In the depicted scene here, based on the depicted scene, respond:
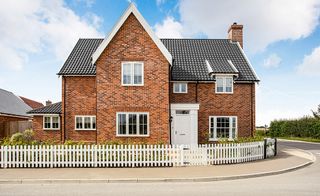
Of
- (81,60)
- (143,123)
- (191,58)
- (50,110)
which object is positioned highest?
(191,58)

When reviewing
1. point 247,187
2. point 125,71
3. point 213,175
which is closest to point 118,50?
point 125,71

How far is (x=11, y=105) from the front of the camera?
141 ft

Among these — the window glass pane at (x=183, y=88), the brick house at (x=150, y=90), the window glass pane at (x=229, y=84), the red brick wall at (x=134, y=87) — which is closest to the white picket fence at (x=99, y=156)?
the red brick wall at (x=134, y=87)

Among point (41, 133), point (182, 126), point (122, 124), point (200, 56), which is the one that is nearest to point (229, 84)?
point (200, 56)

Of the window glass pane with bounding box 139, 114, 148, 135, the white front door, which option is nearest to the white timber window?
the window glass pane with bounding box 139, 114, 148, 135

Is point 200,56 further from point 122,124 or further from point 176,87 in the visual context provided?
point 122,124

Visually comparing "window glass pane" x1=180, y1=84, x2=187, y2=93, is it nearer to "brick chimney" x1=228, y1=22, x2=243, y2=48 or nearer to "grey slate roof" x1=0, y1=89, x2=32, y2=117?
"brick chimney" x1=228, y1=22, x2=243, y2=48

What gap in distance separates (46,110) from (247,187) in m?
19.6

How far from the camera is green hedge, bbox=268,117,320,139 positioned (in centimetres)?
4261

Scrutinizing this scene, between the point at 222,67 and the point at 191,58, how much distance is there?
3.18m

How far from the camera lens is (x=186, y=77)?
25453 mm

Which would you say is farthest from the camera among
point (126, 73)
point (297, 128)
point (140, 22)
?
point (297, 128)

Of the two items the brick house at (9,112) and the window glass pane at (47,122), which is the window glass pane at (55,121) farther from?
the brick house at (9,112)

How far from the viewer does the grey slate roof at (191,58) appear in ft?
83.0
